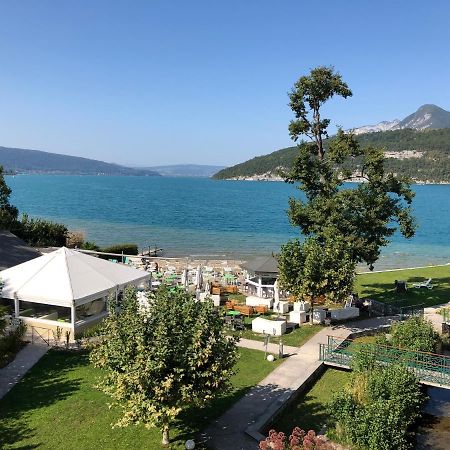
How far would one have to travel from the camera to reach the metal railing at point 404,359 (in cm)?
1577

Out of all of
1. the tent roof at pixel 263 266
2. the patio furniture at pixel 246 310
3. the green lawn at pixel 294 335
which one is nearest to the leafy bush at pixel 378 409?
the green lawn at pixel 294 335

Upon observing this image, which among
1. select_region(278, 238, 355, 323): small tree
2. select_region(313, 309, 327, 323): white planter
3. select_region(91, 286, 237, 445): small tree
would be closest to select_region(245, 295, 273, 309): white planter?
select_region(313, 309, 327, 323): white planter

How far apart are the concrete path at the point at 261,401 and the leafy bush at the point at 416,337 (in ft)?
10.4

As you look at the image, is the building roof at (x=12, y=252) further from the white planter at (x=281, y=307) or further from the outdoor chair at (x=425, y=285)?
the outdoor chair at (x=425, y=285)

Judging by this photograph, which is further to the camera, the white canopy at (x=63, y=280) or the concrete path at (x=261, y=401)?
the white canopy at (x=63, y=280)

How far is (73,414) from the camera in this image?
13.4 metres

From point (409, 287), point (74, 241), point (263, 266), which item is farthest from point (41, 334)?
point (74, 241)

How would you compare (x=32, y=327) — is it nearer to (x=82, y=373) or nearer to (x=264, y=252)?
(x=82, y=373)

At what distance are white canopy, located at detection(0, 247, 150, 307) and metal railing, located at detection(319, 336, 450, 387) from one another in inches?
403

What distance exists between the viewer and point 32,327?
20500 mm

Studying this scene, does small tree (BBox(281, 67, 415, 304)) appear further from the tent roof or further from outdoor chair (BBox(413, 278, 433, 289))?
outdoor chair (BBox(413, 278, 433, 289))

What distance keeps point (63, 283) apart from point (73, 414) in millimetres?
7965

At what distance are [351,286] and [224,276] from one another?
14.6 metres

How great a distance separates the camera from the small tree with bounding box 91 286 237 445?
34.1 feet
